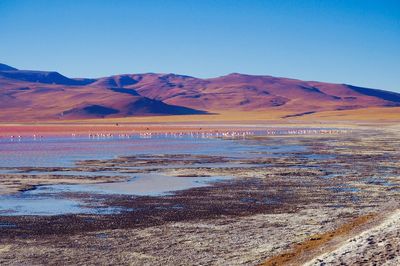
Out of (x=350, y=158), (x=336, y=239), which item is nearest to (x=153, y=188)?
(x=336, y=239)

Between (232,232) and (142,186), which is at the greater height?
(232,232)

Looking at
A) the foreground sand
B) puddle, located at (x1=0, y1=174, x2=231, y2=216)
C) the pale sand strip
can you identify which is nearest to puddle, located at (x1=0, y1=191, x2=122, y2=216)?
puddle, located at (x1=0, y1=174, x2=231, y2=216)

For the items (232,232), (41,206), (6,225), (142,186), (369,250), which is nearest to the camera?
(369,250)

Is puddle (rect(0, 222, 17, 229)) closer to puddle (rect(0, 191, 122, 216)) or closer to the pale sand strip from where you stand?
puddle (rect(0, 191, 122, 216))

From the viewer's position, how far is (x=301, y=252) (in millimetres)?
12125

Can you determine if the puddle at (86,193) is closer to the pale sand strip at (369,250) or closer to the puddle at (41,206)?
the puddle at (41,206)

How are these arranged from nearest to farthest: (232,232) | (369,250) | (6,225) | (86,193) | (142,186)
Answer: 1. (369,250)
2. (232,232)
3. (6,225)
4. (86,193)
5. (142,186)

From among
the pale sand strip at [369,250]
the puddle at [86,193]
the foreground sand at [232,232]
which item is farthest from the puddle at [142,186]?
the pale sand strip at [369,250]

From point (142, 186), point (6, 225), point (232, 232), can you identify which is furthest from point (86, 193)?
point (232, 232)

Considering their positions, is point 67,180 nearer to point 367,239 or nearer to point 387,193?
point 387,193

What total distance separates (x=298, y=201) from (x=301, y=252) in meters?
6.92

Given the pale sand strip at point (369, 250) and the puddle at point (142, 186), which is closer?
the pale sand strip at point (369, 250)

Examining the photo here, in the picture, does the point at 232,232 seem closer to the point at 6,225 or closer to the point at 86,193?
the point at 6,225

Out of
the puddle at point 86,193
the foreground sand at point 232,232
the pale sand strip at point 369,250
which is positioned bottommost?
the puddle at point 86,193
